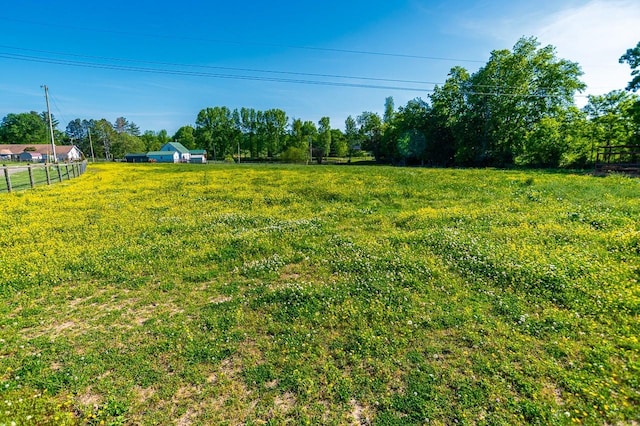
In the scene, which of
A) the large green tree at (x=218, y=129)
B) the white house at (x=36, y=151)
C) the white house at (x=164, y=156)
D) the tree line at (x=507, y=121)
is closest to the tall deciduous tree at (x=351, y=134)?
the tree line at (x=507, y=121)

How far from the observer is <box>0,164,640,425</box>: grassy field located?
10.3 feet

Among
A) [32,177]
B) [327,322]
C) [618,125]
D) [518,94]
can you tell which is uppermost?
[518,94]

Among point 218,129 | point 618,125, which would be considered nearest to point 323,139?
point 218,129

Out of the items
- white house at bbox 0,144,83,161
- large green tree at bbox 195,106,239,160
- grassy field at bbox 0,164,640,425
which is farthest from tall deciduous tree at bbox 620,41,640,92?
white house at bbox 0,144,83,161

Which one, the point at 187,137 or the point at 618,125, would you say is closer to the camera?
the point at 618,125

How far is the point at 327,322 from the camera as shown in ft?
15.0

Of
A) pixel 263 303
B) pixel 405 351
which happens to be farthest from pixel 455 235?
pixel 263 303

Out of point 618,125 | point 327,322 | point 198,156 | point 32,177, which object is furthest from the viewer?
point 198,156

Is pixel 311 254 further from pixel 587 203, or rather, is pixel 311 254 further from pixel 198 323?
pixel 587 203

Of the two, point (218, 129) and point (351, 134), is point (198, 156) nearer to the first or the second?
point (218, 129)

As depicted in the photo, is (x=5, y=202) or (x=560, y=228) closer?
(x=560, y=228)

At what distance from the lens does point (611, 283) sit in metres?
5.36

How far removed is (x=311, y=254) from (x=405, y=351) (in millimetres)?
3811

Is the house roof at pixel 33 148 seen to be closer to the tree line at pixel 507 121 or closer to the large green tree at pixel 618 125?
the tree line at pixel 507 121
